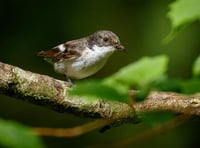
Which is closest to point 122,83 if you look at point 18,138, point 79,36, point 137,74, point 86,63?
point 137,74

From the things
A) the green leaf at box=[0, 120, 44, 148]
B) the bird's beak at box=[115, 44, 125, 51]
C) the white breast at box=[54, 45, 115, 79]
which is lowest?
the green leaf at box=[0, 120, 44, 148]

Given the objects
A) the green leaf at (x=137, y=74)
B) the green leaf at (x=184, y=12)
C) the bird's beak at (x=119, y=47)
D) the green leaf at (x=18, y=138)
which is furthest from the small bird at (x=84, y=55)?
the green leaf at (x=18, y=138)

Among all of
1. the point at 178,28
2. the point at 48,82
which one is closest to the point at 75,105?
the point at 48,82

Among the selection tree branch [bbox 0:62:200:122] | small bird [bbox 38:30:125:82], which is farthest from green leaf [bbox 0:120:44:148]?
small bird [bbox 38:30:125:82]

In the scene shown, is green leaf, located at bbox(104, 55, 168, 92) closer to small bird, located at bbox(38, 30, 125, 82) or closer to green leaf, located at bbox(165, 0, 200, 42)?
green leaf, located at bbox(165, 0, 200, 42)

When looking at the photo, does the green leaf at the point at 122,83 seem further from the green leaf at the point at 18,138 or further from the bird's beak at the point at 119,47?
the bird's beak at the point at 119,47

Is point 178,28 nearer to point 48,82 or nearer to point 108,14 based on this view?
point 48,82
